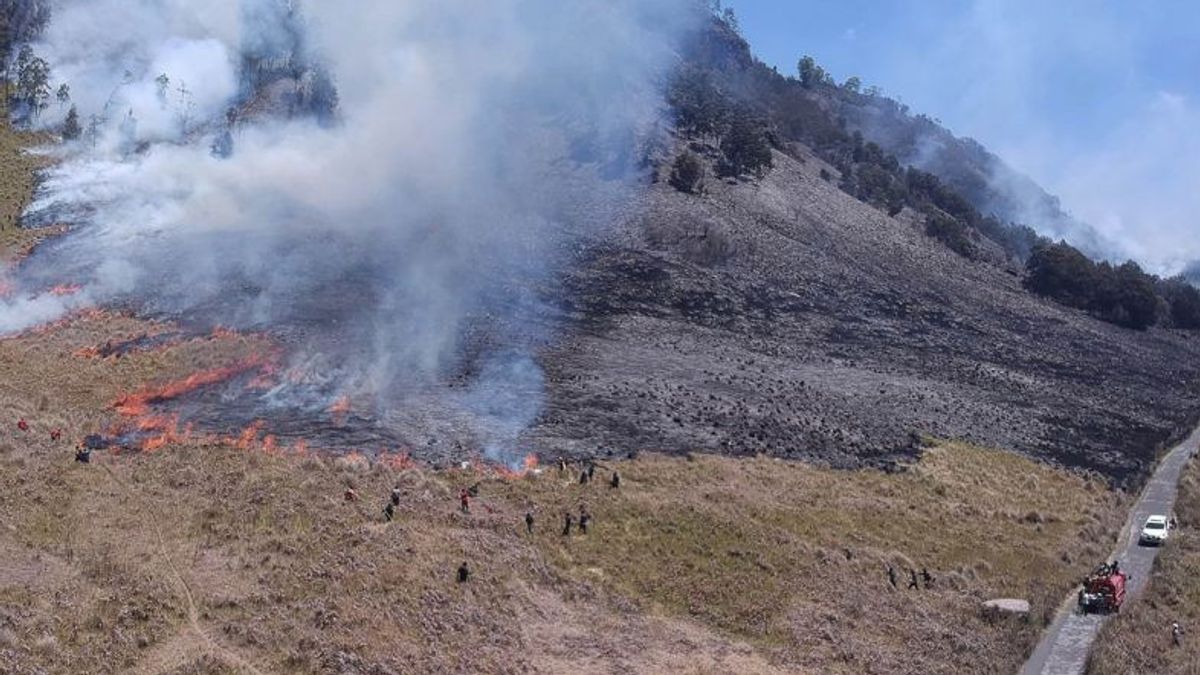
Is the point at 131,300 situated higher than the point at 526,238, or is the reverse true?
the point at 526,238

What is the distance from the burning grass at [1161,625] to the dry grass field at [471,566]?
2481 millimetres

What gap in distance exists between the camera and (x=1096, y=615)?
112ft

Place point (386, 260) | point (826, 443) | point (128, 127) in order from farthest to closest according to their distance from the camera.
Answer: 1. point (128, 127)
2. point (386, 260)
3. point (826, 443)

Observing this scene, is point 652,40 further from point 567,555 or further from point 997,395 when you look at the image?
point 567,555

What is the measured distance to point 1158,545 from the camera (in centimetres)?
4328

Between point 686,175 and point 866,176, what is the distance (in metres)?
45.7

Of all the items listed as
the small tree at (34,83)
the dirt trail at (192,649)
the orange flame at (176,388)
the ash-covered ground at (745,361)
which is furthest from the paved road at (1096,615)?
the small tree at (34,83)

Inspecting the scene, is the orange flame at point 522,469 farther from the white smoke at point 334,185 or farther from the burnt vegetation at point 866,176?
the burnt vegetation at point 866,176

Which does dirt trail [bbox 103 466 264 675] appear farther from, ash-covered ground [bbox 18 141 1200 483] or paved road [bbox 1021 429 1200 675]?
paved road [bbox 1021 429 1200 675]

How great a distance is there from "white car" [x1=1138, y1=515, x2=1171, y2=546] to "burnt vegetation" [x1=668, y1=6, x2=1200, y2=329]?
186 ft

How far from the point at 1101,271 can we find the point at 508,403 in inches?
3348

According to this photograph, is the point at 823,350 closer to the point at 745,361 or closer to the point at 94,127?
Answer: the point at 745,361

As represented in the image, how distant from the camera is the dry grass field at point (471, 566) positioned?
26.7 m

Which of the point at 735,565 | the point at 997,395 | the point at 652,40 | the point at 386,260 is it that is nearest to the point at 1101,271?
the point at 997,395
